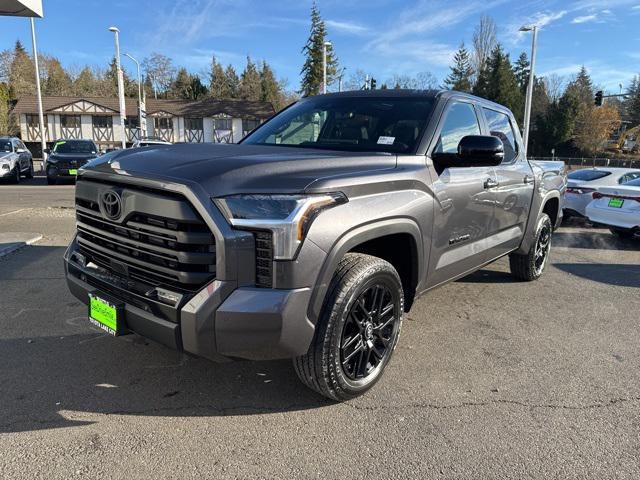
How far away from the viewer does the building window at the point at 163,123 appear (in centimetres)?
5281

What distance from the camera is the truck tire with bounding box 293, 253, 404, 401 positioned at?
8.79 ft

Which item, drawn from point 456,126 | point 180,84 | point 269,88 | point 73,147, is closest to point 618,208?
point 456,126

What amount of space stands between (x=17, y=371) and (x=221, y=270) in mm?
1979

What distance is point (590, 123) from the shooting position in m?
55.1

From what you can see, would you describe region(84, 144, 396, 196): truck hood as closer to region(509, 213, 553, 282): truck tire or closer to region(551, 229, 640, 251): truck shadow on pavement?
region(509, 213, 553, 282): truck tire

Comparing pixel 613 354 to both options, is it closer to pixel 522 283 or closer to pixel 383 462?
pixel 522 283

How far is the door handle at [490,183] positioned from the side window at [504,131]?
53 centimetres

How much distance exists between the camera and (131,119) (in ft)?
178

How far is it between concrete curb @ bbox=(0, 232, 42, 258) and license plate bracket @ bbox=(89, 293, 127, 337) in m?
4.24

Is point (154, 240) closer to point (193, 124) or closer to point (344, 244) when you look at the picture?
point (344, 244)

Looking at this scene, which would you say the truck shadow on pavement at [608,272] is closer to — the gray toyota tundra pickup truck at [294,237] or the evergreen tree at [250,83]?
the gray toyota tundra pickup truck at [294,237]

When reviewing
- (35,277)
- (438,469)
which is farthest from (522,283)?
(35,277)

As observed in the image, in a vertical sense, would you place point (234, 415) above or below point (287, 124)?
below

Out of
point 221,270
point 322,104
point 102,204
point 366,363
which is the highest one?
point 322,104
